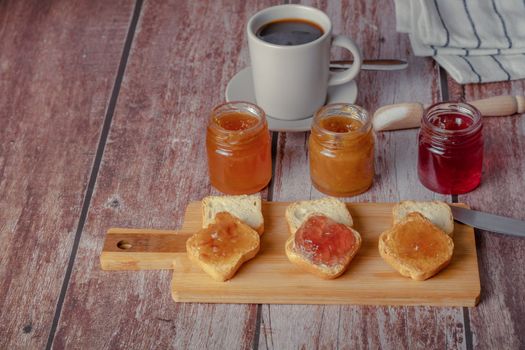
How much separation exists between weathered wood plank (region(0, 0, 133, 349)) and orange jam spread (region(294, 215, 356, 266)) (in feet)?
1.38

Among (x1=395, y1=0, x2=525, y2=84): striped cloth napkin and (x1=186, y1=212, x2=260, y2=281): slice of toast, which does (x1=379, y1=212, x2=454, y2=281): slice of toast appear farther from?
(x1=395, y1=0, x2=525, y2=84): striped cloth napkin

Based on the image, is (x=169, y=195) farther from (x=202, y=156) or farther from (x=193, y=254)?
(x=193, y=254)

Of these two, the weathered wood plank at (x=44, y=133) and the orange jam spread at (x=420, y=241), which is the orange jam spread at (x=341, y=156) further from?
the weathered wood plank at (x=44, y=133)

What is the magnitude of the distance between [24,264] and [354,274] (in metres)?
0.57

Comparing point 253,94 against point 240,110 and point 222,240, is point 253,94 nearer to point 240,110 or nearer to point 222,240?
point 240,110

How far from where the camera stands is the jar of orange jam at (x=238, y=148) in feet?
5.31

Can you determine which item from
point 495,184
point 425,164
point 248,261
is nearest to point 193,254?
point 248,261

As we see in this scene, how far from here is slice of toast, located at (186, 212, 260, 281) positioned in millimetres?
1448

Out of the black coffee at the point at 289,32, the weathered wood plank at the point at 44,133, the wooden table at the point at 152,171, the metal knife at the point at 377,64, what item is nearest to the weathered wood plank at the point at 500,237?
the wooden table at the point at 152,171

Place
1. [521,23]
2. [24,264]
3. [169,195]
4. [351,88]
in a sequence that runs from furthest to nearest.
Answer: [521,23], [351,88], [169,195], [24,264]

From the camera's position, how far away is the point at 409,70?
1.95m

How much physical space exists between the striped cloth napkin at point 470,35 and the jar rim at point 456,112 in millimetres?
262

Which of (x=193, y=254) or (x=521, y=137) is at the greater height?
(x=193, y=254)

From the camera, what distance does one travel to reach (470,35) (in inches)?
77.9
